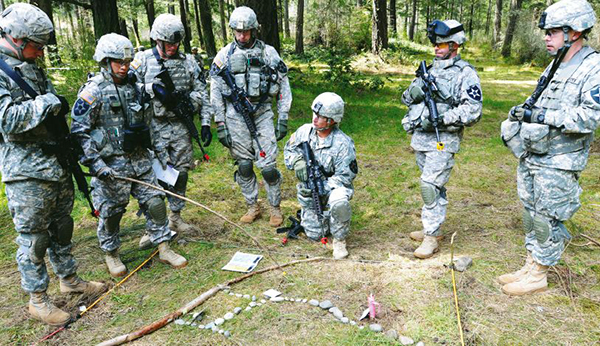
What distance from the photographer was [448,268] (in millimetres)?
4117

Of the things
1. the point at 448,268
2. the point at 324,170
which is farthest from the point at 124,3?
the point at 448,268

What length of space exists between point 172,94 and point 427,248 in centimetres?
346

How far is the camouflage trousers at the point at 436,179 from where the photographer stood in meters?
4.27

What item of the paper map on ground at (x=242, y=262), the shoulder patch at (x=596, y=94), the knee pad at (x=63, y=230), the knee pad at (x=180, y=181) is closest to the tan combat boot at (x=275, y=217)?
the paper map on ground at (x=242, y=262)

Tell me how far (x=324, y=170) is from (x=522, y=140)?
2.04 meters

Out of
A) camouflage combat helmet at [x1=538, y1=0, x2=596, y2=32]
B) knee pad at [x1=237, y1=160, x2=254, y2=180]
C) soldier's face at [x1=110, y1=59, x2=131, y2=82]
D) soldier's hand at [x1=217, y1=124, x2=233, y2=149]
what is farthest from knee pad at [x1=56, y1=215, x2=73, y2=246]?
camouflage combat helmet at [x1=538, y1=0, x2=596, y2=32]

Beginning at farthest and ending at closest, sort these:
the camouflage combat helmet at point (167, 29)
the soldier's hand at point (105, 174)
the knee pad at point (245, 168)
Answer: the knee pad at point (245, 168), the camouflage combat helmet at point (167, 29), the soldier's hand at point (105, 174)

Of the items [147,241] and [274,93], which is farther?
[274,93]

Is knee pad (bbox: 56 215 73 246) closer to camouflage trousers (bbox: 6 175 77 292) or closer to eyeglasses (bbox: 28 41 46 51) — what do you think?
camouflage trousers (bbox: 6 175 77 292)

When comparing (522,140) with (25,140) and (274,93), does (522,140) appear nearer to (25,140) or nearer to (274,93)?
(274,93)

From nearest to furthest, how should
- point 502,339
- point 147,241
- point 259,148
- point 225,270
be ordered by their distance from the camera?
point 502,339
point 225,270
point 147,241
point 259,148

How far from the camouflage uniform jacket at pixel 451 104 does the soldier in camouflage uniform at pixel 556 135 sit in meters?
0.49

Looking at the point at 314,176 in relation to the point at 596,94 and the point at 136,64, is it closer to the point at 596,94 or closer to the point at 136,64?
the point at 136,64

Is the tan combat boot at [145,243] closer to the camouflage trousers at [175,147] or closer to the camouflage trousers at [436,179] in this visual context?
the camouflage trousers at [175,147]
